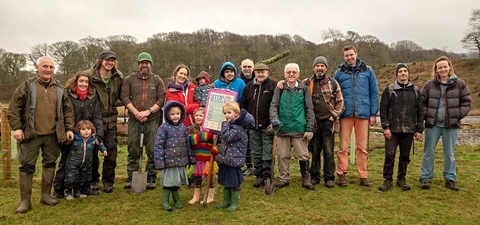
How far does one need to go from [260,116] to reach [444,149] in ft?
10.6

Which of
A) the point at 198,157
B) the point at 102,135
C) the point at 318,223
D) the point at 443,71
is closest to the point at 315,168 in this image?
the point at 318,223

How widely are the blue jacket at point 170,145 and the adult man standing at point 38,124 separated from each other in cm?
137

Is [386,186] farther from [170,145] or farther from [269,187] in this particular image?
[170,145]

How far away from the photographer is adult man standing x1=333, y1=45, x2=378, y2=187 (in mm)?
5594

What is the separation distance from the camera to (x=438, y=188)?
18.4 ft

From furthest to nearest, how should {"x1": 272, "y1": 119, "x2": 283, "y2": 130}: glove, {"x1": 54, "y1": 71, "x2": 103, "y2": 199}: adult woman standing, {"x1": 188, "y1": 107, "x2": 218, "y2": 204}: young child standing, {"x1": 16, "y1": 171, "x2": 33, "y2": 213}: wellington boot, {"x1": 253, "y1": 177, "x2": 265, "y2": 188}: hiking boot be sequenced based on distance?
{"x1": 253, "y1": 177, "x2": 265, "y2": 188}: hiking boot < {"x1": 272, "y1": 119, "x2": 283, "y2": 130}: glove < {"x1": 54, "y1": 71, "x2": 103, "y2": 199}: adult woman standing < {"x1": 188, "y1": 107, "x2": 218, "y2": 204}: young child standing < {"x1": 16, "y1": 171, "x2": 33, "y2": 213}: wellington boot

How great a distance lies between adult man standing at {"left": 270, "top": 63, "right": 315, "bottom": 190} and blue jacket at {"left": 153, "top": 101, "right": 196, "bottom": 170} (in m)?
1.51

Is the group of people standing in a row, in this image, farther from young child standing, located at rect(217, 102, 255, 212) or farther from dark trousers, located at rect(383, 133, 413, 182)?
young child standing, located at rect(217, 102, 255, 212)

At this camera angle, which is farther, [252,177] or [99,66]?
[252,177]

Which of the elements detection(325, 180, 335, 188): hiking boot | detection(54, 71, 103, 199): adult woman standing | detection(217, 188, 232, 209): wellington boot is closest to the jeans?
detection(325, 180, 335, 188): hiking boot

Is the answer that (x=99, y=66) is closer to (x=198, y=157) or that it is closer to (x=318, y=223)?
(x=198, y=157)

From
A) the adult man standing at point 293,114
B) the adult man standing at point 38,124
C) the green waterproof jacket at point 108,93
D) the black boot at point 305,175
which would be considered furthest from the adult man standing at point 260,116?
the adult man standing at point 38,124

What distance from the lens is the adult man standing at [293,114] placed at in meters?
5.30

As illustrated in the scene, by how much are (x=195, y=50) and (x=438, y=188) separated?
166ft
